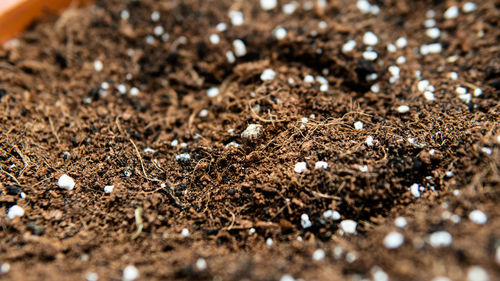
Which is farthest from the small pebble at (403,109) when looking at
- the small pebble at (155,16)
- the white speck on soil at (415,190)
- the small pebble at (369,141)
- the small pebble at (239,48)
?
the small pebble at (155,16)

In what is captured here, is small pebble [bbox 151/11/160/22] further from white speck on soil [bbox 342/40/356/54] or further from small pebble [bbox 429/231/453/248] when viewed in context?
small pebble [bbox 429/231/453/248]

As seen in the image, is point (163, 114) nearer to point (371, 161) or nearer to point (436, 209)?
point (371, 161)

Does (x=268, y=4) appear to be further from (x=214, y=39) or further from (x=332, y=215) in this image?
(x=332, y=215)

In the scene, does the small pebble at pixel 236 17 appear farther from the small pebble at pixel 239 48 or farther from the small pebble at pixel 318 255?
the small pebble at pixel 318 255

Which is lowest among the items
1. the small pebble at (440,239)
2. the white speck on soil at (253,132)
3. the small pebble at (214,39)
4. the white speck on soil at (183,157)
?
the small pebble at (440,239)

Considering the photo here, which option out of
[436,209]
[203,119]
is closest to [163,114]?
[203,119]

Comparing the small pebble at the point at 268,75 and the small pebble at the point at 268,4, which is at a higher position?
the small pebble at the point at 268,4
